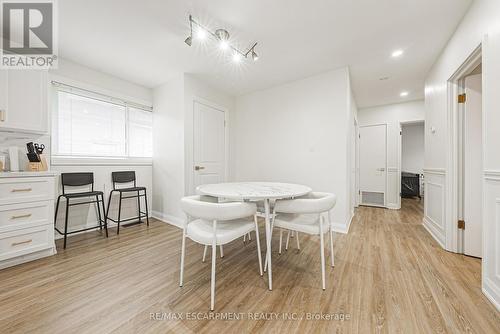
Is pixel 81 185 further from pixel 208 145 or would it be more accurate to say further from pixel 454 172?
pixel 454 172

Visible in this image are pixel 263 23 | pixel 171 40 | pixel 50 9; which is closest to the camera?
pixel 50 9

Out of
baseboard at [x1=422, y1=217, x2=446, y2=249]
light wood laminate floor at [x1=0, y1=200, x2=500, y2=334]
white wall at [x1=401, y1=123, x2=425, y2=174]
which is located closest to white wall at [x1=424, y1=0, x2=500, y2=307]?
baseboard at [x1=422, y1=217, x2=446, y2=249]

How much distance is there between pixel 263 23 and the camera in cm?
198

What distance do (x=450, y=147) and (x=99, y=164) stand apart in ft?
15.2

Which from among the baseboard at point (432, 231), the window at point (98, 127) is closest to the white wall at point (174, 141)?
the window at point (98, 127)

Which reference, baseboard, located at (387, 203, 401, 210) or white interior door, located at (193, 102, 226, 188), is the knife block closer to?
white interior door, located at (193, 102, 226, 188)

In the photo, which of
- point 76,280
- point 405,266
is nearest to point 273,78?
point 405,266

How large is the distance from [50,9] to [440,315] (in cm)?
400

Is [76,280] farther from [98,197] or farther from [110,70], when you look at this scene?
[110,70]

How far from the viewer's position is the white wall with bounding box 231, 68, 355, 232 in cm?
290

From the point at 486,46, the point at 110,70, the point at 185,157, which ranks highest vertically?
the point at 110,70

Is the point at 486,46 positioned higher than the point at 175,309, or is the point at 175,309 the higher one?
the point at 486,46

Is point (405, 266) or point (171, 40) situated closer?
point (405, 266)

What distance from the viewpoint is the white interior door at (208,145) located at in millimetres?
3303
